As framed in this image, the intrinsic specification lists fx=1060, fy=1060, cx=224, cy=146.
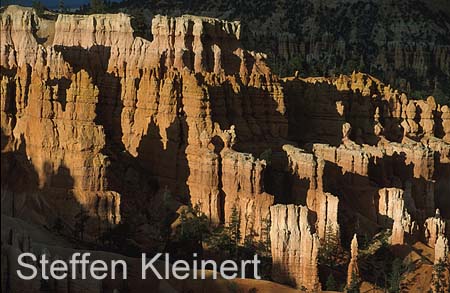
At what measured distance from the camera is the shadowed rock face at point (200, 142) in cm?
4125

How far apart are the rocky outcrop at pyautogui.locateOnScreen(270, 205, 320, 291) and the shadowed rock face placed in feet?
0.17

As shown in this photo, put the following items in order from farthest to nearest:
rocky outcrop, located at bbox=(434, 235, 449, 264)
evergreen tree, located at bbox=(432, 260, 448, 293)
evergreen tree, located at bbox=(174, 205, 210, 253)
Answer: rocky outcrop, located at bbox=(434, 235, 449, 264) < evergreen tree, located at bbox=(174, 205, 210, 253) < evergreen tree, located at bbox=(432, 260, 448, 293)

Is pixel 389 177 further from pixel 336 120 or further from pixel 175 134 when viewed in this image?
pixel 175 134

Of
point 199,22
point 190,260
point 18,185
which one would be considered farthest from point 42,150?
point 199,22

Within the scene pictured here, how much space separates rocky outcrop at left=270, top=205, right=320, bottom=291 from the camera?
39.3 metres

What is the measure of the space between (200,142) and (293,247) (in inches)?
324

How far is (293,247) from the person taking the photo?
130 ft

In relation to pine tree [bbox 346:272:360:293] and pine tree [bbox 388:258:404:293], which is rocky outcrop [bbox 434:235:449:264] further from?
pine tree [bbox 346:272:360:293]

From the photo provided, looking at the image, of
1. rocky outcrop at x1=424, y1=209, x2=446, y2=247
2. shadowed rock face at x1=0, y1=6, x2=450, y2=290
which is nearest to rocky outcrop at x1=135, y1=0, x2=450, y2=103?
shadowed rock face at x1=0, y1=6, x2=450, y2=290

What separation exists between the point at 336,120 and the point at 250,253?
642 inches

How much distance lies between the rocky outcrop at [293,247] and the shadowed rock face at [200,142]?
5 centimetres

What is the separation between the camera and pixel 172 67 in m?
52.8

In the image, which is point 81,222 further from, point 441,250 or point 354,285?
point 441,250

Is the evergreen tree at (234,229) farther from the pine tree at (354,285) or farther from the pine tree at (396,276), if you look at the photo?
the pine tree at (396,276)
